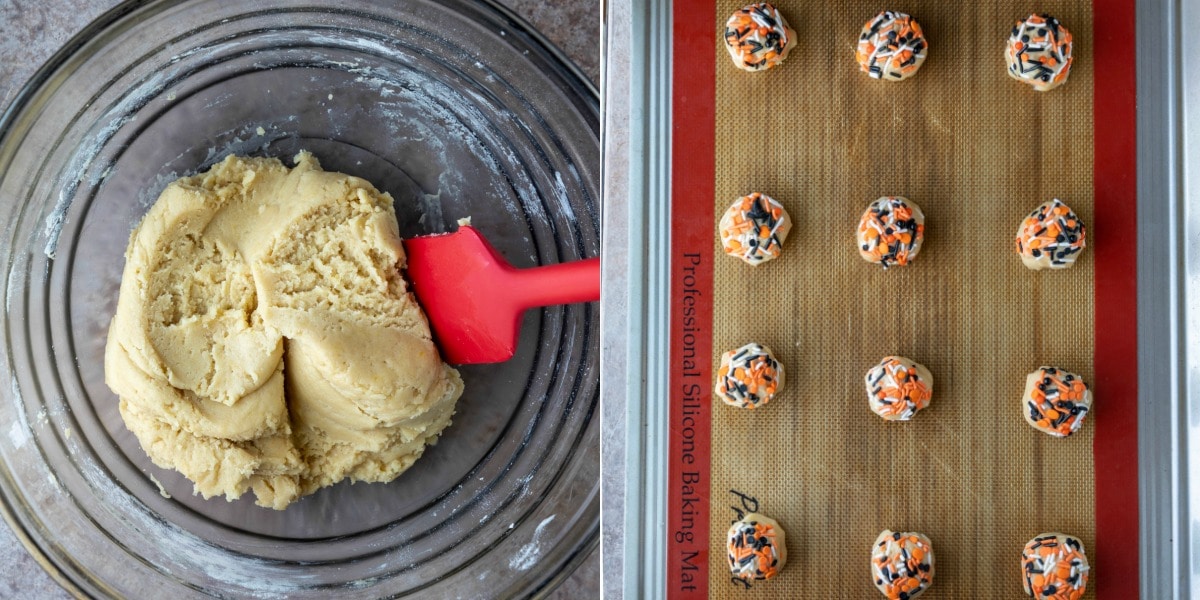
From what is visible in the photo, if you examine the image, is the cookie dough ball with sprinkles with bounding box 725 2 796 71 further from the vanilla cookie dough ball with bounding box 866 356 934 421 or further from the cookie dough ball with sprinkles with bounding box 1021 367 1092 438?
the cookie dough ball with sprinkles with bounding box 1021 367 1092 438

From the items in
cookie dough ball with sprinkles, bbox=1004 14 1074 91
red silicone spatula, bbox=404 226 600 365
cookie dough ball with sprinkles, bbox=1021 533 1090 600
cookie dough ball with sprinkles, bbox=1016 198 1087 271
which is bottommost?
cookie dough ball with sprinkles, bbox=1021 533 1090 600

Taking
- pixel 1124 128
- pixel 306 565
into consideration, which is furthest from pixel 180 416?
pixel 1124 128

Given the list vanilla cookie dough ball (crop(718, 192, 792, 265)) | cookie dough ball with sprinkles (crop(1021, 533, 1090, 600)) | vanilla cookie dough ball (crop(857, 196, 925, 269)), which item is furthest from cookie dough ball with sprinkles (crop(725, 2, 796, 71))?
cookie dough ball with sprinkles (crop(1021, 533, 1090, 600))

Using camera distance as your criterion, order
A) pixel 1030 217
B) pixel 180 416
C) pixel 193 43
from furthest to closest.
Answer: pixel 193 43 < pixel 180 416 < pixel 1030 217

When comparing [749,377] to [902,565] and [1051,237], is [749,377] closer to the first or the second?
[902,565]

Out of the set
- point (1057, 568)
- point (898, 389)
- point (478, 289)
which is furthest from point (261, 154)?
point (1057, 568)

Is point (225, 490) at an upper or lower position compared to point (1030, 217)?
lower

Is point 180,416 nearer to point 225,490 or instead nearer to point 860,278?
point 225,490
